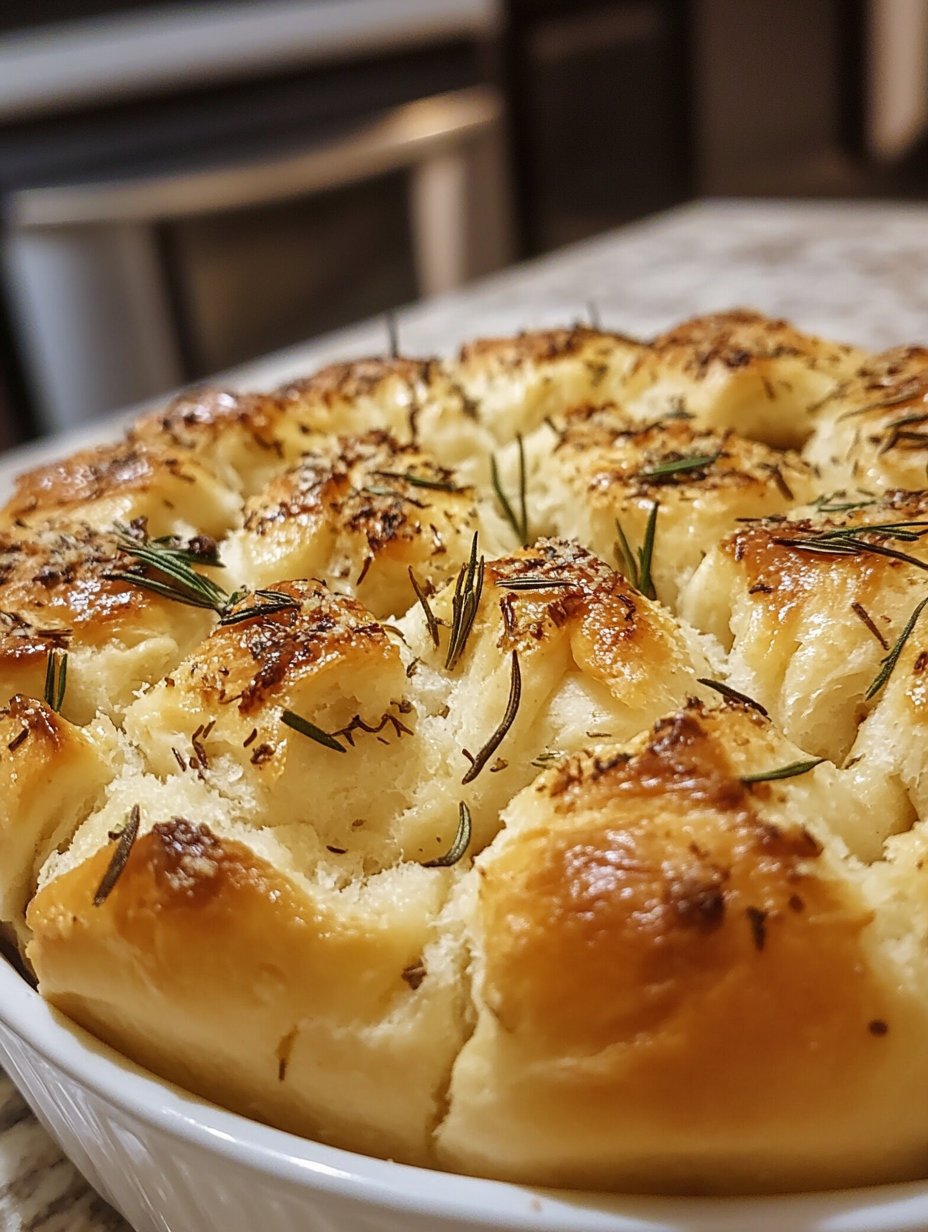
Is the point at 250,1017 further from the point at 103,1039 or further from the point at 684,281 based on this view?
the point at 684,281

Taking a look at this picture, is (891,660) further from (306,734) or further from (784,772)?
(306,734)

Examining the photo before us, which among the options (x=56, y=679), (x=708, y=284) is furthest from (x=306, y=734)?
(x=708, y=284)

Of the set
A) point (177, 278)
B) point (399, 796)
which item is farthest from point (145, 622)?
point (177, 278)

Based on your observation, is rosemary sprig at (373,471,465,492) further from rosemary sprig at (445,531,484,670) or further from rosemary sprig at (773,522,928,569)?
rosemary sprig at (773,522,928,569)

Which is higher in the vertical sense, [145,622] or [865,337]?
[145,622]

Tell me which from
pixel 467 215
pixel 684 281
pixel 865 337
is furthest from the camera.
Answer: pixel 467 215

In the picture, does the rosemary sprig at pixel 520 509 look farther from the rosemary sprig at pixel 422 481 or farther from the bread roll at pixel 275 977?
the bread roll at pixel 275 977

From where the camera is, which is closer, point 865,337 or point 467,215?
point 865,337

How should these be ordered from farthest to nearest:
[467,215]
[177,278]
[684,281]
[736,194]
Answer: [736,194] → [467,215] → [177,278] → [684,281]
